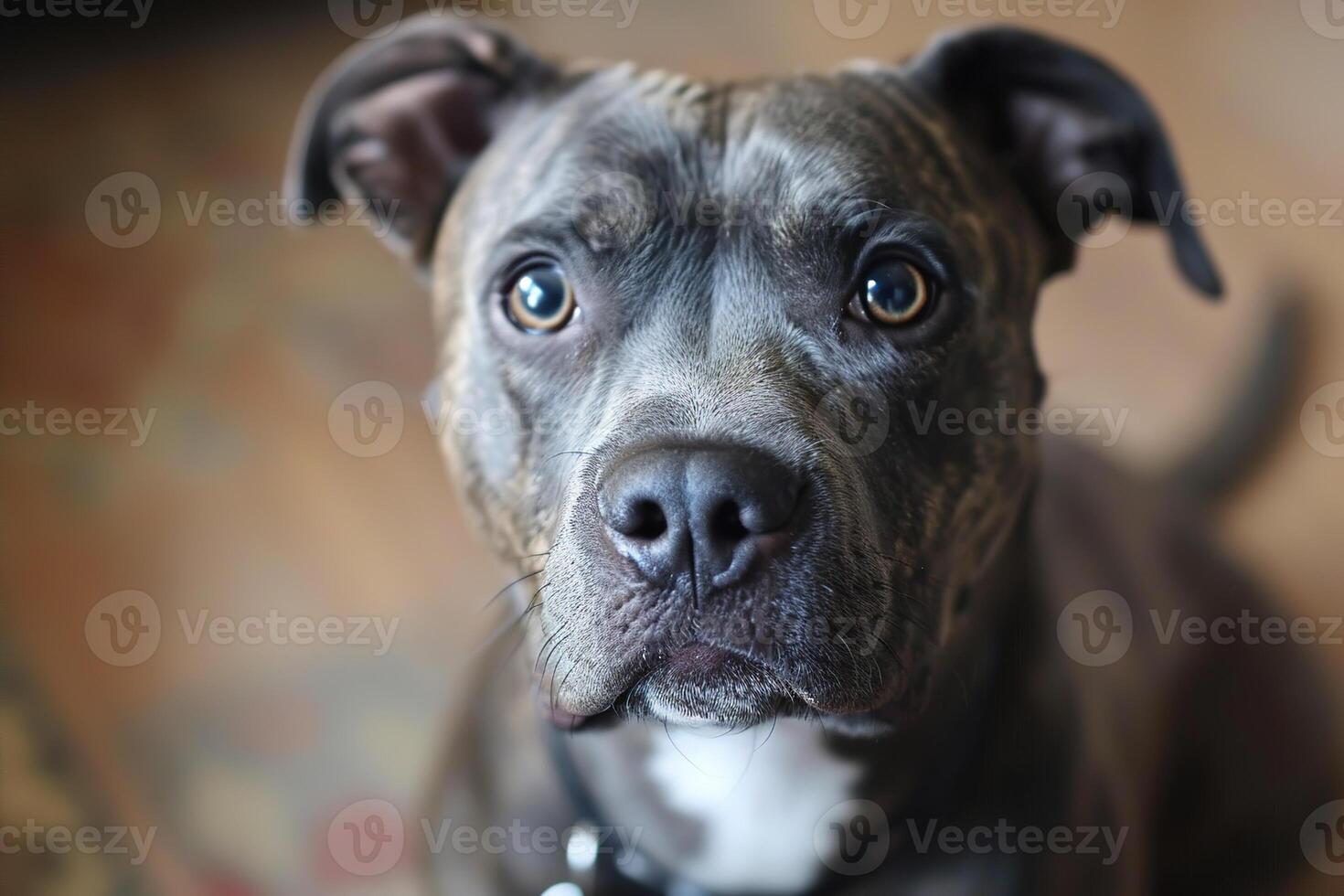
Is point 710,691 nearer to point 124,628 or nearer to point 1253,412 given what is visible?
point 1253,412

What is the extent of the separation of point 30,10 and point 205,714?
101 inches

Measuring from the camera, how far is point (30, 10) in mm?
4008

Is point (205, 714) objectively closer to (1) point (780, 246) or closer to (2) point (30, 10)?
(1) point (780, 246)

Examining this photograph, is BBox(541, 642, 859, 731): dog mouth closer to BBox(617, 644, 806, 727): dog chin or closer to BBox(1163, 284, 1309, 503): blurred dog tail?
BBox(617, 644, 806, 727): dog chin

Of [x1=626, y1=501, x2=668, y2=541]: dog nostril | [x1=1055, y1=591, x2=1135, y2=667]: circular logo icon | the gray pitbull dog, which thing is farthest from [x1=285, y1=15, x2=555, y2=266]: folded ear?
[x1=1055, y1=591, x2=1135, y2=667]: circular logo icon

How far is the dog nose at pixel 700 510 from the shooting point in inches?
53.8

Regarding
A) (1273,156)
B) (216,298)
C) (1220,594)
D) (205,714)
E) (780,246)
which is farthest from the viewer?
(1273,156)

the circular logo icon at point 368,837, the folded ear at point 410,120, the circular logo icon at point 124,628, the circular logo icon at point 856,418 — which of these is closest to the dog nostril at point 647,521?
the circular logo icon at point 856,418

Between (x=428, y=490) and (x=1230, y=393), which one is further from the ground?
(x=1230, y=393)

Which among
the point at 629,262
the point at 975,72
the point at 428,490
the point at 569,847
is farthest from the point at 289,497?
the point at 975,72

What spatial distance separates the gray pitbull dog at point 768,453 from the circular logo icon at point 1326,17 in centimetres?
275

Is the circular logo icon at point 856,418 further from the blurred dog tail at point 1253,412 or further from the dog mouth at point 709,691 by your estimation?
the blurred dog tail at point 1253,412

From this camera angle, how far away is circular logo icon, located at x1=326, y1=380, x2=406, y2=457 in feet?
11.4

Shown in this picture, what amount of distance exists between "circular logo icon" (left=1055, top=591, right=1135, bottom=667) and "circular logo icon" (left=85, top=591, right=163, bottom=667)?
2272 millimetres
